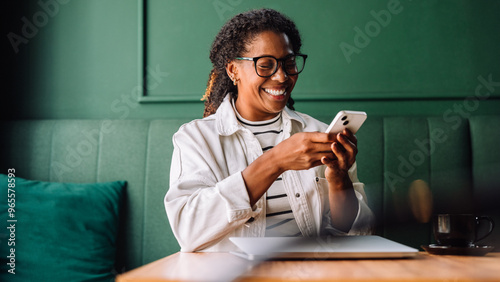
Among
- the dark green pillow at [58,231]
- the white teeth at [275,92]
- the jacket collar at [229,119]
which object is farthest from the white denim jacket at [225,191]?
the dark green pillow at [58,231]

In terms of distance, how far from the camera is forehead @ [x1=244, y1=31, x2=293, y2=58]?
4.50 ft

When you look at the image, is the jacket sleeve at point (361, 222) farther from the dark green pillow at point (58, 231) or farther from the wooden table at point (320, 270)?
the dark green pillow at point (58, 231)

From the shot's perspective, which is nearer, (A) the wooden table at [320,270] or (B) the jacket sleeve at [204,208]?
(A) the wooden table at [320,270]

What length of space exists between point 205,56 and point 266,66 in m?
0.73

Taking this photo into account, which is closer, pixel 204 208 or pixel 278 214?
pixel 204 208

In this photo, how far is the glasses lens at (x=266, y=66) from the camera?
1350mm

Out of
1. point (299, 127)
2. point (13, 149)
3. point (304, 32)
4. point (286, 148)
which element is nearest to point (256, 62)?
point (299, 127)

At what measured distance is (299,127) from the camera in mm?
1476

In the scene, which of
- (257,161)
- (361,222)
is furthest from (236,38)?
(361,222)

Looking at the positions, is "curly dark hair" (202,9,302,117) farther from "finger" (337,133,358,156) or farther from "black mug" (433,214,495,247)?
"black mug" (433,214,495,247)

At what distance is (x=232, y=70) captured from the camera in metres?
1.52

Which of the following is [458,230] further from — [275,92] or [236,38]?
[236,38]

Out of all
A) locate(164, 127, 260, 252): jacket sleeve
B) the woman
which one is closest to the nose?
the woman

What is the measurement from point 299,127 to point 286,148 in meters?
0.45
